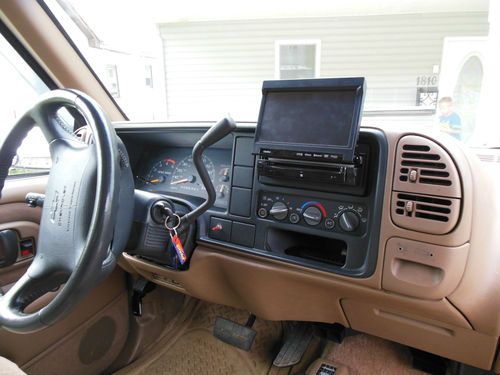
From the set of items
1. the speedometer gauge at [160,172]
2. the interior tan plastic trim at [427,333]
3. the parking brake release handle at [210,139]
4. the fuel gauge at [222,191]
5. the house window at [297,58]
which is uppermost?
the house window at [297,58]

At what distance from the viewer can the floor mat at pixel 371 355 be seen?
4.66 feet

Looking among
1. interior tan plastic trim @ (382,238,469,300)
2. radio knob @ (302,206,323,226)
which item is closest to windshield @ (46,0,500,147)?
radio knob @ (302,206,323,226)

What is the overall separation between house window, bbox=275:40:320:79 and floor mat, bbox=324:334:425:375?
1793 millimetres

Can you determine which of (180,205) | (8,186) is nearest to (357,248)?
(180,205)

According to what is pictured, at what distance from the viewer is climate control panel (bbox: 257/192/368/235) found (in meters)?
1.02

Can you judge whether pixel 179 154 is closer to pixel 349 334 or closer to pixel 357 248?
pixel 357 248

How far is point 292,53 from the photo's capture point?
9.86 ft

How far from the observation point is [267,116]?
1077mm

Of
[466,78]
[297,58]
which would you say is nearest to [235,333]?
[466,78]

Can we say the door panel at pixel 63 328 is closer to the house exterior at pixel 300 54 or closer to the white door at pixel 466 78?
the house exterior at pixel 300 54

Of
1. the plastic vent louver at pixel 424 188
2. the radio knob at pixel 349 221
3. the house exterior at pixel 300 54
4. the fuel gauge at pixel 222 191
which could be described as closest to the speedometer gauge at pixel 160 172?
the fuel gauge at pixel 222 191

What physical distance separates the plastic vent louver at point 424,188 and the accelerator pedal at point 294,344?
2.99 ft

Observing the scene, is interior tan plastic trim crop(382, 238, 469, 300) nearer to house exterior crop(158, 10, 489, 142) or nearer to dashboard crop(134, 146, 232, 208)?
dashboard crop(134, 146, 232, 208)

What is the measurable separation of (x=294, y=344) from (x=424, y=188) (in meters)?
1.06
